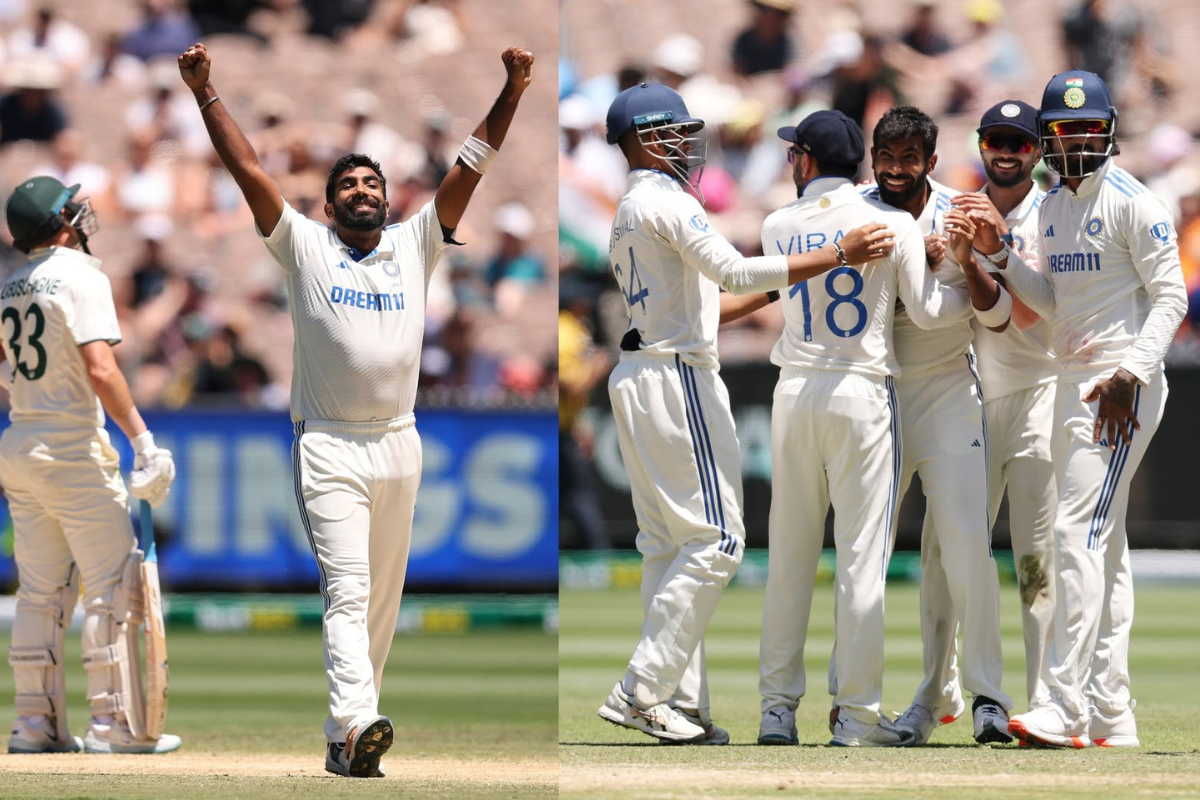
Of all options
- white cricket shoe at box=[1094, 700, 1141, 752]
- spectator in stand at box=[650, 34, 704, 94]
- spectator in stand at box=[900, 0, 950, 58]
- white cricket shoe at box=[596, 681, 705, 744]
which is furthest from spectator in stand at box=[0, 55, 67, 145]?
white cricket shoe at box=[1094, 700, 1141, 752]

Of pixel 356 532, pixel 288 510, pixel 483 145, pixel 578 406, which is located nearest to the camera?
pixel 356 532

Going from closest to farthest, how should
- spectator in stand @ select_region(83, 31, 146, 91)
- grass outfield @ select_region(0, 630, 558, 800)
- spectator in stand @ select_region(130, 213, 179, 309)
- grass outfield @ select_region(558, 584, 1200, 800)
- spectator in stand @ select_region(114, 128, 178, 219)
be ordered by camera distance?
grass outfield @ select_region(558, 584, 1200, 800), grass outfield @ select_region(0, 630, 558, 800), spectator in stand @ select_region(130, 213, 179, 309), spectator in stand @ select_region(114, 128, 178, 219), spectator in stand @ select_region(83, 31, 146, 91)

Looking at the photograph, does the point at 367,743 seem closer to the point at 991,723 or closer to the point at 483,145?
the point at 483,145

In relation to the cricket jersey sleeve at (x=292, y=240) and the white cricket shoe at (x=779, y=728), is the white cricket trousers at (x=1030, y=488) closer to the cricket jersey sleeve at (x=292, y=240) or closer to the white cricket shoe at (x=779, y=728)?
the white cricket shoe at (x=779, y=728)

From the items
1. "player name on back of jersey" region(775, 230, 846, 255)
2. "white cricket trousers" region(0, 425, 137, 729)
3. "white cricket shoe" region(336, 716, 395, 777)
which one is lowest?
"white cricket shoe" region(336, 716, 395, 777)

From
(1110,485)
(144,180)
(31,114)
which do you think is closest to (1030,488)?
(1110,485)

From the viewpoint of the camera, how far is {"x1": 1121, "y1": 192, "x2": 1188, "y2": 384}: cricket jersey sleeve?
20.3 ft

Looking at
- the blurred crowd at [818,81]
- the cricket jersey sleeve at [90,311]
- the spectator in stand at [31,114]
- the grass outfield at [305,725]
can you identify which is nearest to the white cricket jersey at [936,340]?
the grass outfield at [305,725]

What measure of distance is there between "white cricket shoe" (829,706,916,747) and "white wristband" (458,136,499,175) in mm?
2372

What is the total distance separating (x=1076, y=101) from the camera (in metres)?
6.36

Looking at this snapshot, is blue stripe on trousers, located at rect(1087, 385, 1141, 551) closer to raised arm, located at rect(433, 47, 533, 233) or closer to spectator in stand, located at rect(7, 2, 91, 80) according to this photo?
raised arm, located at rect(433, 47, 533, 233)

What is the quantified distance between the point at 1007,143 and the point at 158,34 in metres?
12.6

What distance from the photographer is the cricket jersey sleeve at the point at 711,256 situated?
6113 millimetres

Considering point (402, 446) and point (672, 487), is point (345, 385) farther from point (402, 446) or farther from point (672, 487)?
point (672, 487)
